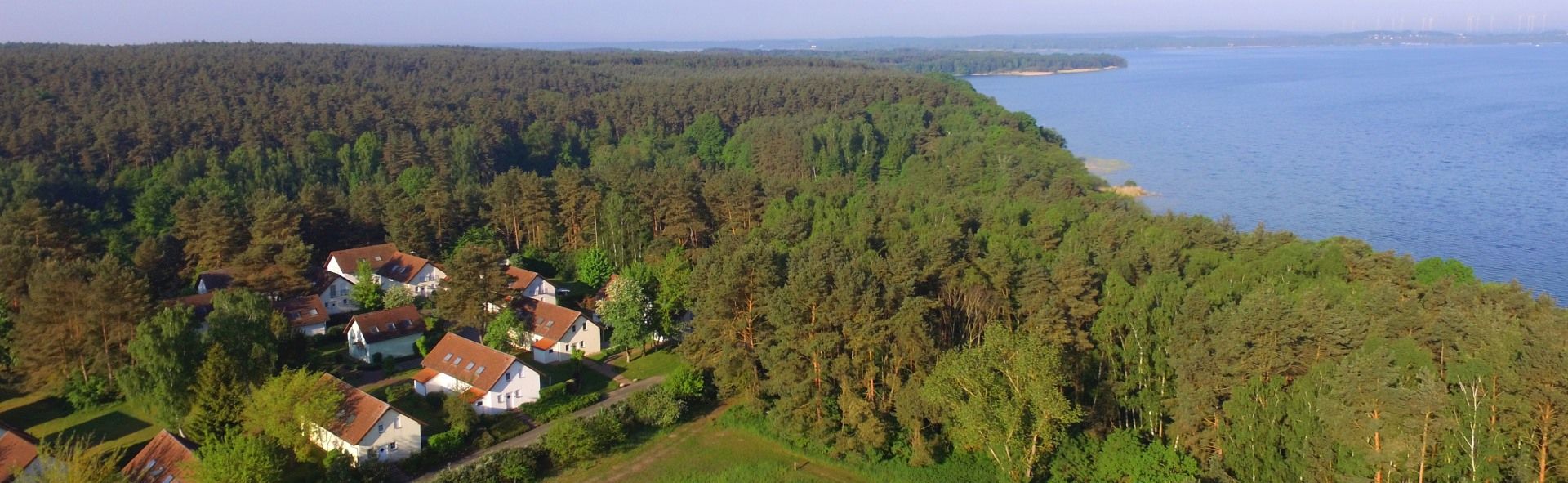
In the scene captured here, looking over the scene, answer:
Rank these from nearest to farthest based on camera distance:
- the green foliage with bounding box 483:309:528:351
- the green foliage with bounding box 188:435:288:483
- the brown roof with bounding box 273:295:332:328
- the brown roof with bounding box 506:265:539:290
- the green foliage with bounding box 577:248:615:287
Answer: the green foliage with bounding box 188:435:288:483, the green foliage with bounding box 483:309:528:351, the brown roof with bounding box 273:295:332:328, the brown roof with bounding box 506:265:539:290, the green foliage with bounding box 577:248:615:287

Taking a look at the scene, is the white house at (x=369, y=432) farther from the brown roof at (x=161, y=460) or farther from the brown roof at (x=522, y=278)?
the brown roof at (x=522, y=278)

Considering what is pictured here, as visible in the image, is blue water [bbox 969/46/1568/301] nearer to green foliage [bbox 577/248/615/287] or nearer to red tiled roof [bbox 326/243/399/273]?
green foliage [bbox 577/248/615/287]

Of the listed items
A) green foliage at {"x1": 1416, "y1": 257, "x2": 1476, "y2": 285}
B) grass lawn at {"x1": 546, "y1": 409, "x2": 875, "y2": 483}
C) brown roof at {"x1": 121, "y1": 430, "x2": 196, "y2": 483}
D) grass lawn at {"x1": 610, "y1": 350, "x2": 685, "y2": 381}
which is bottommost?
grass lawn at {"x1": 546, "y1": 409, "x2": 875, "y2": 483}

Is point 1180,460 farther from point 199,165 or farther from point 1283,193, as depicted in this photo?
point 199,165

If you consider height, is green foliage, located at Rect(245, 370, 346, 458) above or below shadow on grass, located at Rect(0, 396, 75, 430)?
above

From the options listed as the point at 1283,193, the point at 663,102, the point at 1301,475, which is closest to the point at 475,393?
the point at 1301,475

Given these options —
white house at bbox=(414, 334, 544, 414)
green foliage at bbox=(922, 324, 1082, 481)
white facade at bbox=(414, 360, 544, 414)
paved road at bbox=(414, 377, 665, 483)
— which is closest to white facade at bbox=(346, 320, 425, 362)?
white house at bbox=(414, 334, 544, 414)

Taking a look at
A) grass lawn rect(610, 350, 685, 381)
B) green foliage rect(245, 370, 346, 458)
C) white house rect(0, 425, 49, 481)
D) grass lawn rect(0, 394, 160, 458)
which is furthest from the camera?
grass lawn rect(610, 350, 685, 381)

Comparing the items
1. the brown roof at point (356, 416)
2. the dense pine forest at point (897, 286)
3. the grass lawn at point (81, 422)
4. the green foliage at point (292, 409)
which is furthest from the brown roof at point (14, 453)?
the brown roof at point (356, 416)
